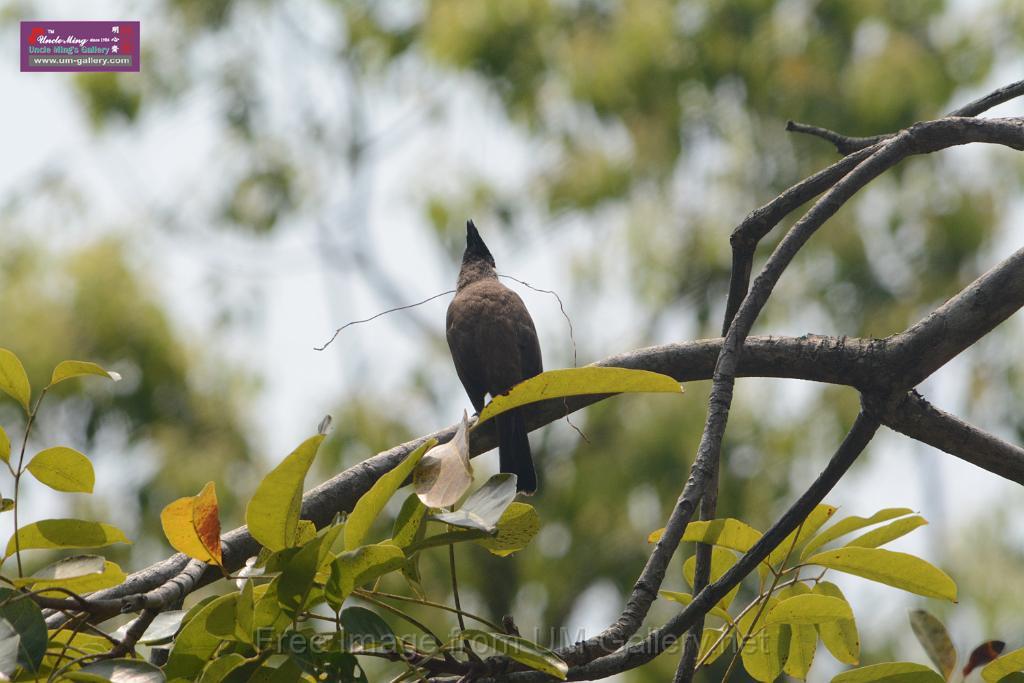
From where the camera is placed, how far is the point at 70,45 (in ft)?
22.0

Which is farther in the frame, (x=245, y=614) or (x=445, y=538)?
(x=445, y=538)

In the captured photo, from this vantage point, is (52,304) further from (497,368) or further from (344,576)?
(344,576)

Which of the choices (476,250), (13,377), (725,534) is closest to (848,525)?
(725,534)

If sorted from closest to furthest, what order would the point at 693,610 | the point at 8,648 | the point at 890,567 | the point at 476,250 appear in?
the point at 8,648 < the point at 693,610 < the point at 890,567 < the point at 476,250

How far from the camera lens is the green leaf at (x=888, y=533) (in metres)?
1.52

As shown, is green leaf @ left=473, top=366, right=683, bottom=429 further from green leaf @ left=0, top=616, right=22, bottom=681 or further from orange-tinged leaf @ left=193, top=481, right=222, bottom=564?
green leaf @ left=0, top=616, right=22, bottom=681

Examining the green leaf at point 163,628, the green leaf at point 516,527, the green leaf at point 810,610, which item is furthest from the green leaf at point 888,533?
the green leaf at point 163,628

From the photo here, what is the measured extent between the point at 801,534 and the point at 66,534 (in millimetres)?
1062

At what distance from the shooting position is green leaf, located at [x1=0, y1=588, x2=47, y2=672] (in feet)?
3.67

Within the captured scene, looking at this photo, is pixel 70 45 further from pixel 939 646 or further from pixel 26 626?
pixel 939 646

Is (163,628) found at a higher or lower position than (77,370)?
lower

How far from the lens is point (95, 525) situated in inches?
54.0

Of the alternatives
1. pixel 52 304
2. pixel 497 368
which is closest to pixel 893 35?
pixel 497 368

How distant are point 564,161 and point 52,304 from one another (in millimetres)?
4521
